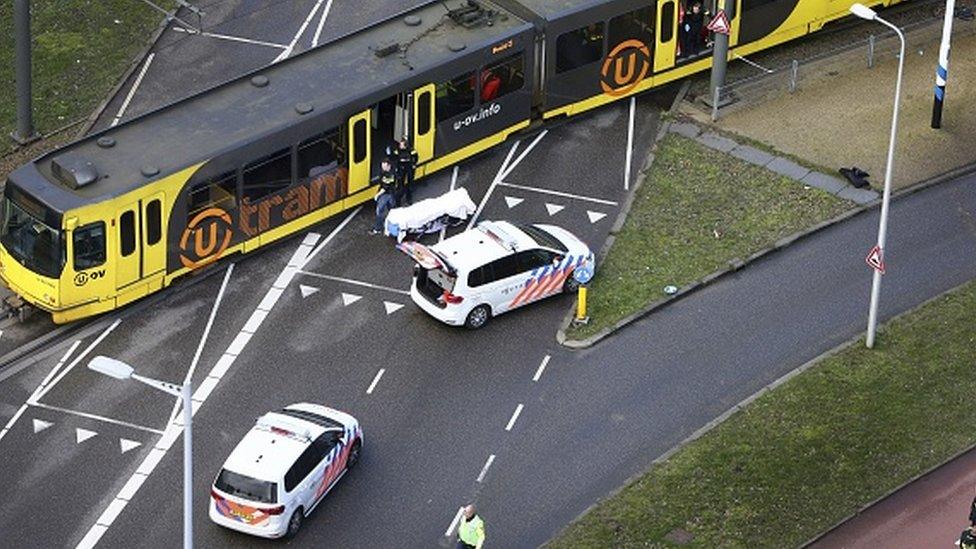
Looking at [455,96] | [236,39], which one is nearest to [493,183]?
[455,96]

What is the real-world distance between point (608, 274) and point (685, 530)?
929 centimetres

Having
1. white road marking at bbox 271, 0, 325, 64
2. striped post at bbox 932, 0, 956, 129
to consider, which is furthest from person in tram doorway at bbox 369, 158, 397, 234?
striped post at bbox 932, 0, 956, 129

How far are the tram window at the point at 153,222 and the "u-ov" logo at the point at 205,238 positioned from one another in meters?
0.76

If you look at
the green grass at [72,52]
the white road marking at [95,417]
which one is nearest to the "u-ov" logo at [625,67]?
the green grass at [72,52]

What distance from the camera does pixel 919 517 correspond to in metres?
43.8

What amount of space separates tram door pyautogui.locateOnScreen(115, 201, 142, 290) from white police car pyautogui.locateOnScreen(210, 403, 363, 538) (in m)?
6.69

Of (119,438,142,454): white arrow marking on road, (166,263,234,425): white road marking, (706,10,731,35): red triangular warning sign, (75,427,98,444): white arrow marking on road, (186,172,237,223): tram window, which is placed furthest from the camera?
(706,10,731,35): red triangular warning sign

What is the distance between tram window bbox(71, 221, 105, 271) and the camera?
4697cm

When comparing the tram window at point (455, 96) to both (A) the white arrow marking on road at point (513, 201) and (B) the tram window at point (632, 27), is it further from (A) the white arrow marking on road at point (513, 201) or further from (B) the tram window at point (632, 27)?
(B) the tram window at point (632, 27)

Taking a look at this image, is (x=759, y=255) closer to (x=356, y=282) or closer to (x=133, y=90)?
(x=356, y=282)

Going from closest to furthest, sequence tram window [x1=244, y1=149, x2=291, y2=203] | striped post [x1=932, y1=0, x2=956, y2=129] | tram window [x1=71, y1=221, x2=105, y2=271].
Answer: tram window [x1=71, y1=221, x2=105, y2=271], tram window [x1=244, y1=149, x2=291, y2=203], striped post [x1=932, y1=0, x2=956, y2=129]

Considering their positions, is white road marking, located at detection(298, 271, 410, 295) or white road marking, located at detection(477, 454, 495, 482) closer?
white road marking, located at detection(477, 454, 495, 482)

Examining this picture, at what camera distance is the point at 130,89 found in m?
58.1

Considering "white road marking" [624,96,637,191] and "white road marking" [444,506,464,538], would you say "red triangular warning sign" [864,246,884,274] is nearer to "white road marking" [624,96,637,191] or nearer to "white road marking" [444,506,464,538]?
"white road marking" [624,96,637,191]
